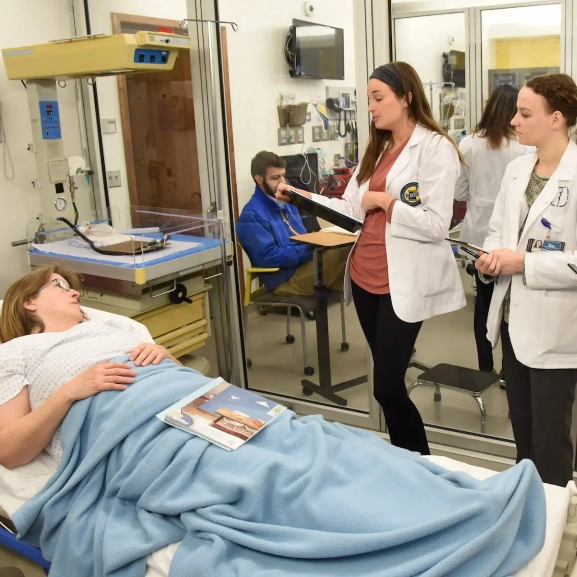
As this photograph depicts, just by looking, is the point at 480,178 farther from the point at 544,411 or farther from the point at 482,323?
the point at 544,411

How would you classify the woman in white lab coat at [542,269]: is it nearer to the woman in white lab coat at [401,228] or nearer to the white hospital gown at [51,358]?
the woman in white lab coat at [401,228]

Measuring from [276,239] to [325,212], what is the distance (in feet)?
2.51

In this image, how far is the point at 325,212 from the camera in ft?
7.51

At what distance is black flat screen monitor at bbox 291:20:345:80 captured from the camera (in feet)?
8.82

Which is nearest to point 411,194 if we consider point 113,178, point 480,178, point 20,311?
point 480,178

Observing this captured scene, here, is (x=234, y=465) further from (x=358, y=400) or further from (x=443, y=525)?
(x=358, y=400)

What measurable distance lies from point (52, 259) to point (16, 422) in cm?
133

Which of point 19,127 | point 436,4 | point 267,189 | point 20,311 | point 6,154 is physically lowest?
point 20,311

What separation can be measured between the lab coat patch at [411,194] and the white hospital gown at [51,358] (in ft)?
3.17

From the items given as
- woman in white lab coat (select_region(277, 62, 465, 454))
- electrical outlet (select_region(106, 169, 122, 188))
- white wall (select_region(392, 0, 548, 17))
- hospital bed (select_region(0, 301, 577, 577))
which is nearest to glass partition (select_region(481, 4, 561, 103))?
white wall (select_region(392, 0, 548, 17))

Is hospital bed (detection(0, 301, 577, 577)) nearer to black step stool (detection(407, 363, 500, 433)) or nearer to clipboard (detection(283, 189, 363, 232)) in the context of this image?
clipboard (detection(283, 189, 363, 232))

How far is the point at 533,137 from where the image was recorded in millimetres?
1901

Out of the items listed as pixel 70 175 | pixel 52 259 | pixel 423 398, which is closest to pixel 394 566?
pixel 423 398

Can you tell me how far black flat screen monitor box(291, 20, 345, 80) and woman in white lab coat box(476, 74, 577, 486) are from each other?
97 cm
